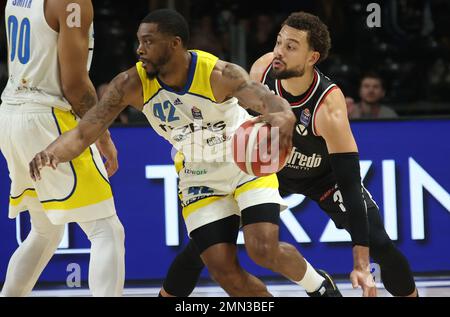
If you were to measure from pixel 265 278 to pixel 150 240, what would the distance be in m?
0.82

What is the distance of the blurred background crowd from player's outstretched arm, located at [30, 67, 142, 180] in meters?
4.03

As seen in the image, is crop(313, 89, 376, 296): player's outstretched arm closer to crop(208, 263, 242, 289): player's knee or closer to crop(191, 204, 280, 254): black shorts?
crop(191, 204, 280, 254): black shorts

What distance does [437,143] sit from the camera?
673cm

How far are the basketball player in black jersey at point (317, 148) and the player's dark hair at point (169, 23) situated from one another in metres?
0.64

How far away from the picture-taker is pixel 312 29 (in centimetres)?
519

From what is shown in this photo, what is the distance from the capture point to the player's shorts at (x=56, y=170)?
4.67m

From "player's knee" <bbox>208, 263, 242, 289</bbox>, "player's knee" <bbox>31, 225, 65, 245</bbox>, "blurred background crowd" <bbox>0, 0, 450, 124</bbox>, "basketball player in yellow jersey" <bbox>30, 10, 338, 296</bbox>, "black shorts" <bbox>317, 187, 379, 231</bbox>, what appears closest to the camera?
"basketball player in yellow jersey" <bbox>30, 10, 338, 296</bbox>

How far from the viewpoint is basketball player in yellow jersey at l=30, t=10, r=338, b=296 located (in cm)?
459

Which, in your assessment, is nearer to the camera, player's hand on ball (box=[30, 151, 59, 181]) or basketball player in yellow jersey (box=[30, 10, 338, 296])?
player's hand on ball (box=[30, 151, 59, 181])

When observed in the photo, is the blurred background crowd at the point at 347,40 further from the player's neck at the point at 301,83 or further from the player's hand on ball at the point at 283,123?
the player's hand on ball at the point at 283,123

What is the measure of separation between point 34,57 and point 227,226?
48.5 inches

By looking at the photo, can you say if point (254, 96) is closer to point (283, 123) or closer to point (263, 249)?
point (283, 123)

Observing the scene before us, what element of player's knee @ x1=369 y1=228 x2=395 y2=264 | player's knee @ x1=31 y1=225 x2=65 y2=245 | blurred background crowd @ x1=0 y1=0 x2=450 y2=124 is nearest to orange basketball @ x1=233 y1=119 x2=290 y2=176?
player's knee @ x1=369 y1=228 x2=395 y2=264

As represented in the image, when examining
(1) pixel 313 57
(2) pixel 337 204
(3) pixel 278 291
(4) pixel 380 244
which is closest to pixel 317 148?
(2) pixel 337 204
